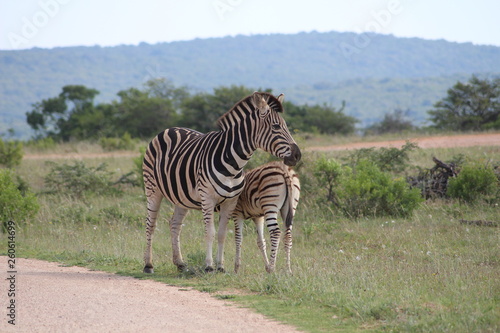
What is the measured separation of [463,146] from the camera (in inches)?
804

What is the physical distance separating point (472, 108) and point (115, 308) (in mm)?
27774

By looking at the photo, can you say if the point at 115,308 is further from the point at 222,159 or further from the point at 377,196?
the point at 377,196

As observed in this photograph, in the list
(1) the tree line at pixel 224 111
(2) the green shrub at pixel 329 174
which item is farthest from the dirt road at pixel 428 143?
(2) the green shrub at pixel 329 174

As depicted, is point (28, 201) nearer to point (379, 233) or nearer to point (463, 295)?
point (379, 233)

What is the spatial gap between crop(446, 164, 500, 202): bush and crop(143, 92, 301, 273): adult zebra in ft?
21.6

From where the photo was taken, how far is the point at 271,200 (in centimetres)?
816

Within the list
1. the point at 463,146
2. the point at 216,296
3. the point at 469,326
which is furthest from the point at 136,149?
the point at 469,326

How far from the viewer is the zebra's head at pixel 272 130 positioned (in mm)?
7633

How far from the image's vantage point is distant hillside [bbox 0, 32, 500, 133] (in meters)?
112

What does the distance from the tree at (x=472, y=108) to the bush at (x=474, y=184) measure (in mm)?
14921

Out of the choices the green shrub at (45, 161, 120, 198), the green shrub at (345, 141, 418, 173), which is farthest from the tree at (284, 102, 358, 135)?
the green shrub at (45, 161, 120, 198)

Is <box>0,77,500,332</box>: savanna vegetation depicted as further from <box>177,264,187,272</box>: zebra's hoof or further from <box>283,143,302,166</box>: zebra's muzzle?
<box>283,143,302,166</box>: zebra's muzzle

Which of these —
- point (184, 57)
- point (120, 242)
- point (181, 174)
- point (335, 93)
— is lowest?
point (120, 242)

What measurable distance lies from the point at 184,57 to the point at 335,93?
218 ft
